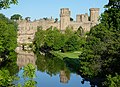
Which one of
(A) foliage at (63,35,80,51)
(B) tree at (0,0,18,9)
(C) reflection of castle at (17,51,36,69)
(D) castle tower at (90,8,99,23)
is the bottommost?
(C) reflection of castle at (17,51,36,69)

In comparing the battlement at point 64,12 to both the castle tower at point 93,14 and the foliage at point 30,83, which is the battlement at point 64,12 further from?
the foliage at point 30,83

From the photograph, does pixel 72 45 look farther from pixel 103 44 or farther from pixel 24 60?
pixel 103 44

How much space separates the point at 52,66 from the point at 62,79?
10.7m

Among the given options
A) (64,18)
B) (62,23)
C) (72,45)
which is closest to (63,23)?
(62,23)

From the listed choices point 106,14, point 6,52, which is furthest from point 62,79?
point 6,52

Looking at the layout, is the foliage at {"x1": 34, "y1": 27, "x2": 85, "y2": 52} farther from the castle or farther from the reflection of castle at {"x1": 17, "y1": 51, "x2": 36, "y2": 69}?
the castle

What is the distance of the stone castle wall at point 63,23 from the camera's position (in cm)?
10162

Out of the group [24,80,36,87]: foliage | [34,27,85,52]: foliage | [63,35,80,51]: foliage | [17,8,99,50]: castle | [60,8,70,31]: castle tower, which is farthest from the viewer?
[60,8,70,31]: castle tower

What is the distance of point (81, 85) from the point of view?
93.5 feet

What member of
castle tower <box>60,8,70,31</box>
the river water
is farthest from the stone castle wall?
the river water

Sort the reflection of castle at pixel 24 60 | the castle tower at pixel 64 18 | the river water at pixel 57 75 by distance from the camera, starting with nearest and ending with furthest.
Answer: the river water at pixel 57 75
the reflection of castle at pixel 24 60
the castle tower at pixel 64 18

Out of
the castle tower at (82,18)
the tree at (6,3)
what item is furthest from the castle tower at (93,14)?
the tree at (6,3)

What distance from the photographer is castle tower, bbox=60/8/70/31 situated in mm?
103188

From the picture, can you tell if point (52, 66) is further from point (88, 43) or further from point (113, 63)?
point (113, 63)
